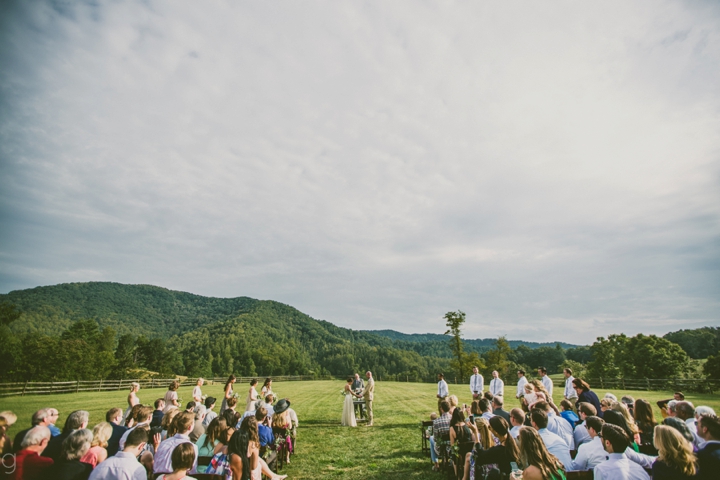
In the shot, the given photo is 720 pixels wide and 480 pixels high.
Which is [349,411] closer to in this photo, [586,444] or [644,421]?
[644,421]

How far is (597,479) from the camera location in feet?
14.1

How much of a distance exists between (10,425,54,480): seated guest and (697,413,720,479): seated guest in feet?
26.2

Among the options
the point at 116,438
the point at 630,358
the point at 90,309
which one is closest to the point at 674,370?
the point at 630,358

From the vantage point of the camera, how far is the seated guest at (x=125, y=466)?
4152 millimetres

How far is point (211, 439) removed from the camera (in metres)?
6.20

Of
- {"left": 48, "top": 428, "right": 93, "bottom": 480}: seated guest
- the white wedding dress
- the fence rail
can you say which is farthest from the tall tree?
{"left": 48, "top": 428, "right": 93, "bottom": 480}: seated guest

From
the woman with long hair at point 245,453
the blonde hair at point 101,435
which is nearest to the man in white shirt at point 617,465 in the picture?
the woman with long hair at point 245,453

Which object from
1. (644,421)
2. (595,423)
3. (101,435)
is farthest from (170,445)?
(644,421)

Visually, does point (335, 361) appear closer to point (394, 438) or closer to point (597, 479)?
point (394, 438)

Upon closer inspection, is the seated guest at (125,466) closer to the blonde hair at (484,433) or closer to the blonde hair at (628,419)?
the blonde hair at (484,433)

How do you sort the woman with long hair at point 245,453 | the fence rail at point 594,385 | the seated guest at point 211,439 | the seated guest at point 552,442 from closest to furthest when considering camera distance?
the woman with long hair at point 245,453, the seated guest at point 552,442, the seated guest at point 211,439, the fence rail at point 594,385

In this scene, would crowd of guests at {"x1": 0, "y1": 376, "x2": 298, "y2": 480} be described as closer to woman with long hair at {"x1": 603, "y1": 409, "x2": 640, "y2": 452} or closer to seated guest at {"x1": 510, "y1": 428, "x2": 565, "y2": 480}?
seated guest at {"x1": 510, "y1": 428, "x2": 565, "y2": 480}

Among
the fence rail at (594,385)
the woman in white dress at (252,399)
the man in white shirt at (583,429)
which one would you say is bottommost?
the fence rail at (594,385)

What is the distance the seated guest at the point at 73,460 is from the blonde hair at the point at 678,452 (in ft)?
23.3
